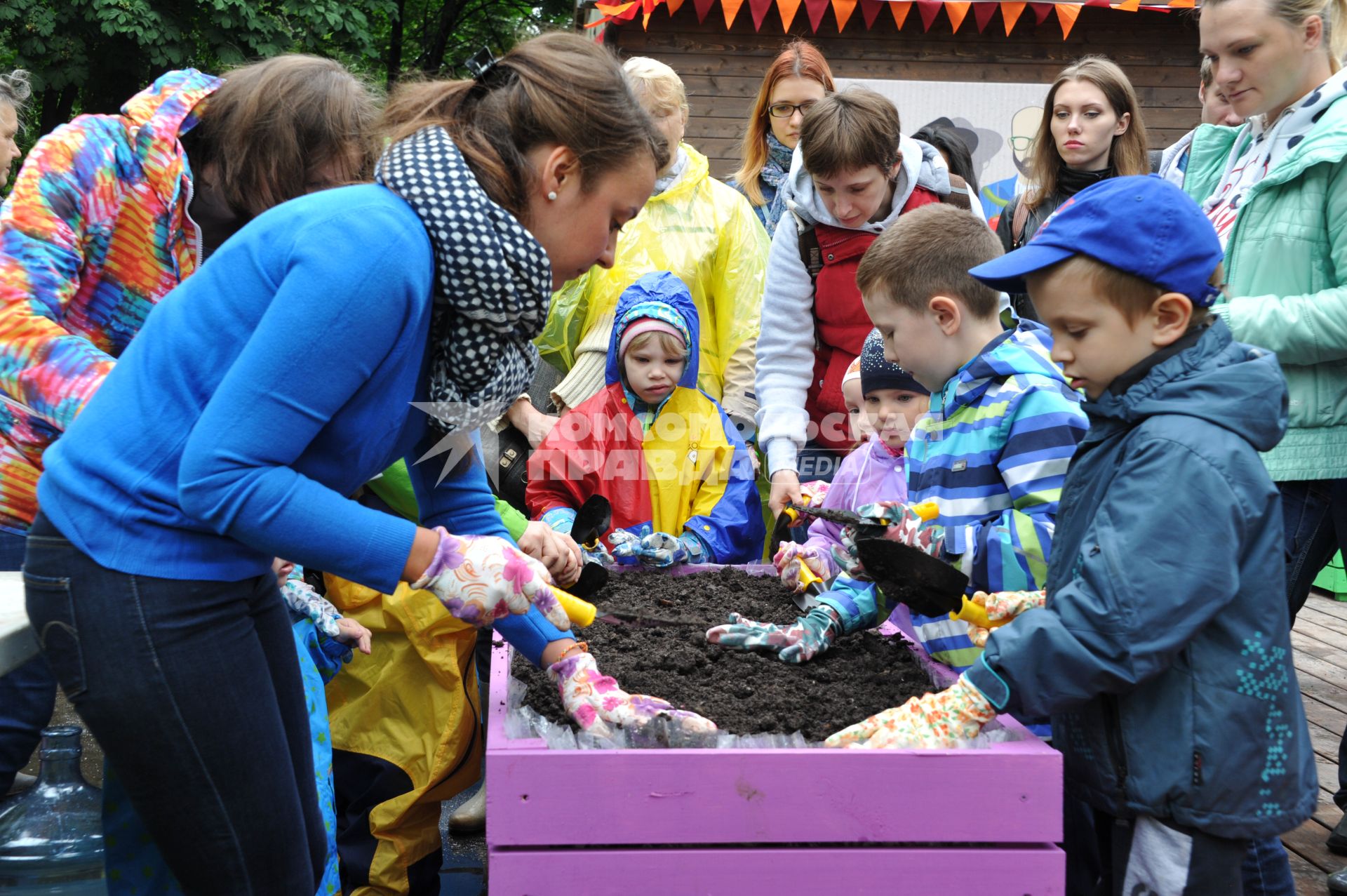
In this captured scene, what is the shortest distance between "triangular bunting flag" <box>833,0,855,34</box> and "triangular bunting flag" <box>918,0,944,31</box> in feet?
1.65

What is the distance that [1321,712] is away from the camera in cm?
375

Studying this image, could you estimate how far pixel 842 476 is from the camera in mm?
2889

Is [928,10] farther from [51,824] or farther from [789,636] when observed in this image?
[51,824]

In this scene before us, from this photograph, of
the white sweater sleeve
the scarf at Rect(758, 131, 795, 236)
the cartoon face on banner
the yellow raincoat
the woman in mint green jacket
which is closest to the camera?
the woman in mint green jacket

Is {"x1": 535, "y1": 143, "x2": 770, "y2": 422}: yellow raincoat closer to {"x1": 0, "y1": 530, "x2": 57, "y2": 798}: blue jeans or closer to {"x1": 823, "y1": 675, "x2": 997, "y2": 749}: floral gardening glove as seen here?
{"x1": 0, "y1": 530, "x2": 57, "y2": 798}: blue jeans

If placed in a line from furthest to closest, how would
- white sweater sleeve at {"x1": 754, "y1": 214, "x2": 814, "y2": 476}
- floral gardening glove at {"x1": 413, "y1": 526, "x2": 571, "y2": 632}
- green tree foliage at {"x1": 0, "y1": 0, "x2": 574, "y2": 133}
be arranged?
green tree foliage at {"x1": 0, "y1": 0, "x2": 574, "y2": 133} < white sweater sleeve at {"x1": 754, "y1": 214, "x2": 814, "y2": 476} < floral gardening glove at {"x1": 413, "y1": 526, "x2": 571, "y2": 632}

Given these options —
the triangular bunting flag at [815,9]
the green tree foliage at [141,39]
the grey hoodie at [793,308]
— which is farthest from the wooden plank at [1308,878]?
the green tree foliage at [141,39]

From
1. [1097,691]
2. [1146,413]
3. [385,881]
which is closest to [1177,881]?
[1097,691]

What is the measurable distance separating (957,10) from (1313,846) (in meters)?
6.43

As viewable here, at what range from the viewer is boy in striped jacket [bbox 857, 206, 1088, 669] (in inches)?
75.1

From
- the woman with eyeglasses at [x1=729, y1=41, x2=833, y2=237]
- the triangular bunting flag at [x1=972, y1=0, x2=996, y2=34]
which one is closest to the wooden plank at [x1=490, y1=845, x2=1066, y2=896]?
the woman with eyeglasses at [x1=729, y1=41, x2=833, y2=237]

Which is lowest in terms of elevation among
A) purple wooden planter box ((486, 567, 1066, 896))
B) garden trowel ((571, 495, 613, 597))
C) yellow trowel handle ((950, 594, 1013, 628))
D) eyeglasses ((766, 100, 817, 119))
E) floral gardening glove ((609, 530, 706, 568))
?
floral gardening glove ((609, 530, 706, 568))

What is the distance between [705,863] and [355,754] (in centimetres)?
152

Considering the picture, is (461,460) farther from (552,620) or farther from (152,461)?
(152,461)
